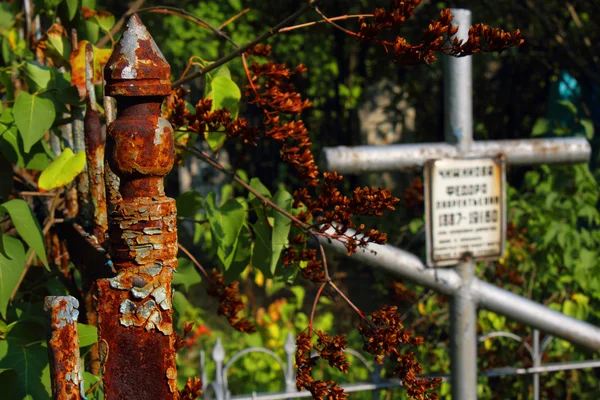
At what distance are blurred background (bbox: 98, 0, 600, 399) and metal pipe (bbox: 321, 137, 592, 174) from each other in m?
0.44

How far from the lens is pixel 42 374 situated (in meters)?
1.28

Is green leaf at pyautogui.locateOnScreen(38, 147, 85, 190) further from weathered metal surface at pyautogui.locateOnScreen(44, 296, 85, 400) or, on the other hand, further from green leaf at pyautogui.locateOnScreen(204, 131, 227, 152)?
weathered metal surface at pyautogui.locateOnScreen(44, 296, 85, 400)

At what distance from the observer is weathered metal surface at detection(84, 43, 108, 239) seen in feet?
4.40

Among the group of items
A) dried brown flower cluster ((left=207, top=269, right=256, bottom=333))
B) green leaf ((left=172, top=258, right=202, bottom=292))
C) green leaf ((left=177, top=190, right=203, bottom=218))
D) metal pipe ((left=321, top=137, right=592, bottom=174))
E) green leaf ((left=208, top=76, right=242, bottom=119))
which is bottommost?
dried brown flower cluster ((left=207, top=269, right=256, bottom=333))

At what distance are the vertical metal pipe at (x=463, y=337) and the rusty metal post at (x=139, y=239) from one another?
1766 mm

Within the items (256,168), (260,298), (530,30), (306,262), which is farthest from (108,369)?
(256,168)

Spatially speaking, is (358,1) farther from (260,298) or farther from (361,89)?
(260,298)

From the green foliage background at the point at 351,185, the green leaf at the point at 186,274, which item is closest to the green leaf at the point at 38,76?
the green foliage background at the point at 351,185

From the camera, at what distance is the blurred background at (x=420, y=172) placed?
12.2 ft

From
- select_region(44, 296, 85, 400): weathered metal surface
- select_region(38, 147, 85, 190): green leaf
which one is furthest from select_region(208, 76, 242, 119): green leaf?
select_region(44, 296, 85, 400): weathered metal surface

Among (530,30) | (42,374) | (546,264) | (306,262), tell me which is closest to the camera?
(42,374)

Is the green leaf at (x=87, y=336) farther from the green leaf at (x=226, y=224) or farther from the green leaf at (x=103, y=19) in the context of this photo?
the green leaf at (x=103, y=19)

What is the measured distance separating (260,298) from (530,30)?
366 cm

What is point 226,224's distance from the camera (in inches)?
60.5
